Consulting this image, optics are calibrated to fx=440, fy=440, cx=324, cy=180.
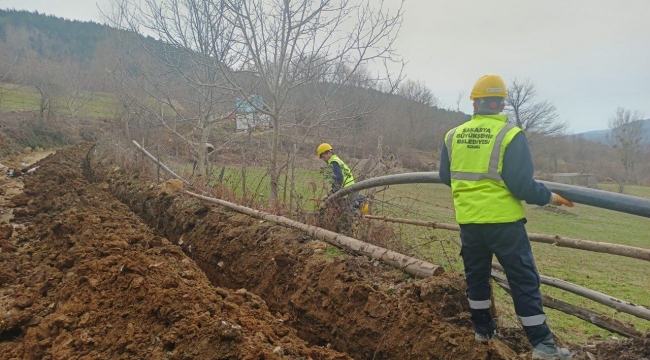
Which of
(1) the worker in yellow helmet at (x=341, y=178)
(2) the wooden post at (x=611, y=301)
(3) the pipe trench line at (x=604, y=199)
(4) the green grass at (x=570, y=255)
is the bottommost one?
(4) the green grass at (x=570, y=255)

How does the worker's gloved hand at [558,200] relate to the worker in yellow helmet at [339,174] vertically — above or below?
above

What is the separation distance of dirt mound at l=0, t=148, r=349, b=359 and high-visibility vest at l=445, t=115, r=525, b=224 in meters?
1.55

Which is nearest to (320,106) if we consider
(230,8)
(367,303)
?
(230,8)

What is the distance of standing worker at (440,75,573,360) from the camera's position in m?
3.01

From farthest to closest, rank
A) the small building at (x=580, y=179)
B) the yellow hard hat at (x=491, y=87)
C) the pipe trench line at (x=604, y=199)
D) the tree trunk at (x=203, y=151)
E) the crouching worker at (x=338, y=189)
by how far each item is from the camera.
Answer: the small building at (x=580, y=179), the tree trunk at (x=203, y=151), the crouching worker at (x=338, y=189), the yellow hard hat at (x=491, y=87), the pipe trench line at (x=604, y=199)

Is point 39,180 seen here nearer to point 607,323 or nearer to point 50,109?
point 607,323

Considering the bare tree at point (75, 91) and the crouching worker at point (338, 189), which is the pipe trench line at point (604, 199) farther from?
the bare tree at point (75, 91)

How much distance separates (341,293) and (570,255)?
12413 millimetres

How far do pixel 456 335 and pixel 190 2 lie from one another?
835 cm

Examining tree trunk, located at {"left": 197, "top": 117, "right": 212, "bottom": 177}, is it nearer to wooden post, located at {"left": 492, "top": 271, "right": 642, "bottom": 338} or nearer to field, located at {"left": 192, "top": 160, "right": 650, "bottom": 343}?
field, located at {"left": 192, "top": 160, "right": 650, "bottom": 343}

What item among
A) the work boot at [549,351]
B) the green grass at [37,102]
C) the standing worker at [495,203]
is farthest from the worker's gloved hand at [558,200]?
the green grass at [37,102]

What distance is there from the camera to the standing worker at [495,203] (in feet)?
9.87

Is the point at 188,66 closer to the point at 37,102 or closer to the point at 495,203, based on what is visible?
the point at 495,203

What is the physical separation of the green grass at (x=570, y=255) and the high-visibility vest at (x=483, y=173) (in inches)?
53.2
